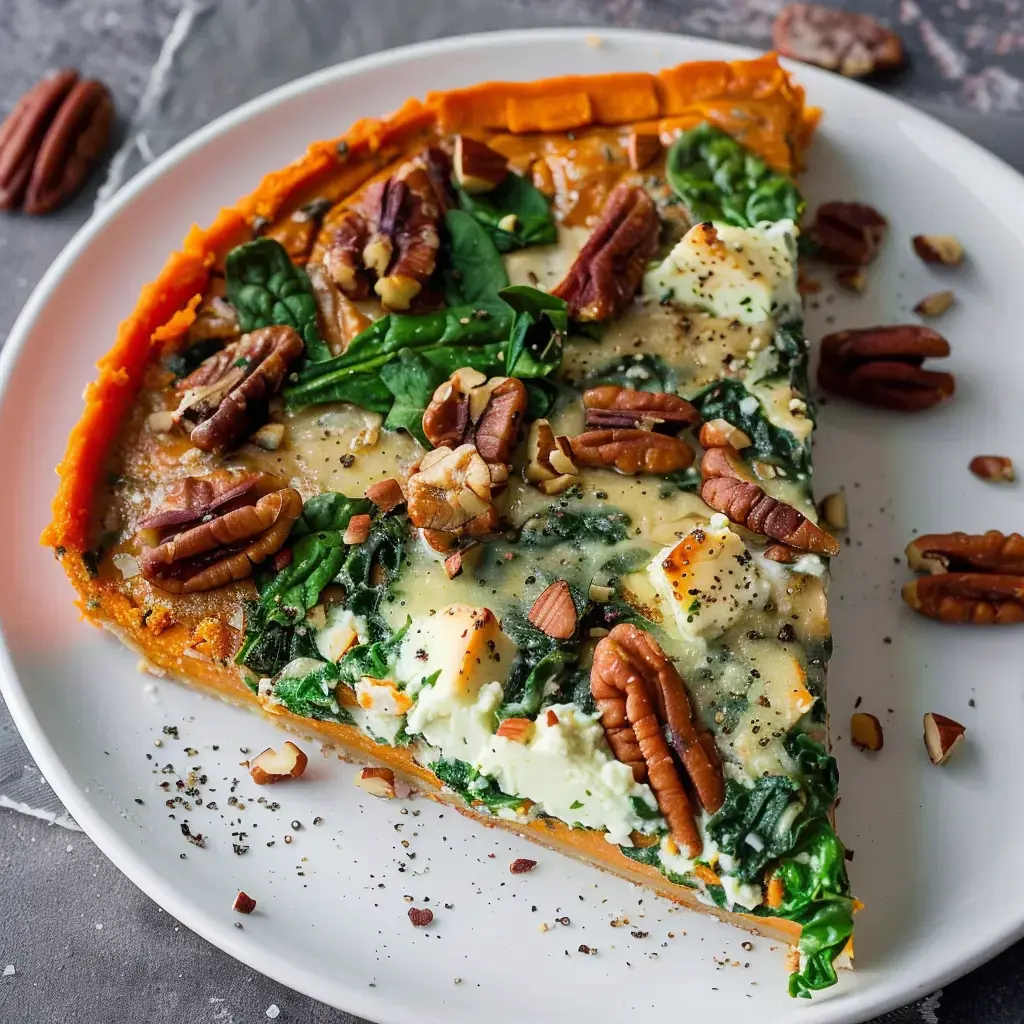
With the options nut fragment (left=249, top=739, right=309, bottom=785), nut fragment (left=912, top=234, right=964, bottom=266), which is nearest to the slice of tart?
nut fragment (left=249, top=739, right=309, bottom=785)

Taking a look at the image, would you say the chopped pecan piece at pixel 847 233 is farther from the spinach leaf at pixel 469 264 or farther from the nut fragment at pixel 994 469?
the spinach leaf at pixel 469 264

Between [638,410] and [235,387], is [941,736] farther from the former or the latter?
[235,387]

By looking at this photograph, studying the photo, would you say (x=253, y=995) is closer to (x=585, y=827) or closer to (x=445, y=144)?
(x=585, y=827)

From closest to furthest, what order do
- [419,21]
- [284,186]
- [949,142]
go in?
[284,186], [949,142], [419,21]

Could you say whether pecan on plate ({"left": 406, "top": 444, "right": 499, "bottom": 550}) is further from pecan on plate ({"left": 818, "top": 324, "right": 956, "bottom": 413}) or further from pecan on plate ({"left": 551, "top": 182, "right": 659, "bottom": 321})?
pecan on plate ({"left": 818, "top": 324, "right": 956, "bottom": 413})

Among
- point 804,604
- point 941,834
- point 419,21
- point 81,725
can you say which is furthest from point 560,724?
point 419,21

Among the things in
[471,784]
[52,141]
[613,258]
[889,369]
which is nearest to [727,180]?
[613,258]
